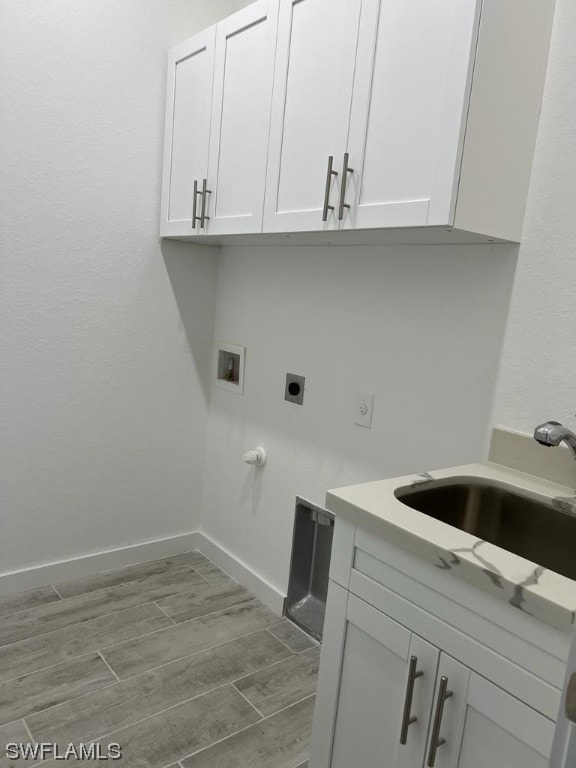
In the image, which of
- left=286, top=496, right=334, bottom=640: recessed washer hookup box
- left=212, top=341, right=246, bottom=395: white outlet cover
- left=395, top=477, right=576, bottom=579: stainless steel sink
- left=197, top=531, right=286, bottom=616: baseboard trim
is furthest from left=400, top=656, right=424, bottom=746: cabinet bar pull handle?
left=212, top=341, right=246, bottom=395: white outlet cover

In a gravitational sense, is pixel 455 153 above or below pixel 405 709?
above

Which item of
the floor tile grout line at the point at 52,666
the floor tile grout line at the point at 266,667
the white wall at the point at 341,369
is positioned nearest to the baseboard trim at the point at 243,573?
the white wall at the point at 341,369

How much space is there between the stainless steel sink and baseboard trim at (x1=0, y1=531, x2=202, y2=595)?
1.66 meters

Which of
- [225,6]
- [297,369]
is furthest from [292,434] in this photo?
[225,6]

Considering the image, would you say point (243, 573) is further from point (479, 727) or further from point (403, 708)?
point (479, 727)

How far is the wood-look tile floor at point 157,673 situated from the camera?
158cm

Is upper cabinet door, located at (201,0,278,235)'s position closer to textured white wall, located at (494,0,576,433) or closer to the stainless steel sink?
textured white wall, located at (494,0,576,433)

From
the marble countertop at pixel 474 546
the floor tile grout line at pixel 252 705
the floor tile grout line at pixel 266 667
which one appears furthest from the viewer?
the floor tile grout line at pixel 266 667

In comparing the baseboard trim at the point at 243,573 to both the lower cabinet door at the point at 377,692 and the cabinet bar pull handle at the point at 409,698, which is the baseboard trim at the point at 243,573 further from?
the cabinet bar pull handle at the point at 409,698

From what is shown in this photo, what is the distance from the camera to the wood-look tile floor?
62.2 inches

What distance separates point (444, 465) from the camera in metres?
1.65

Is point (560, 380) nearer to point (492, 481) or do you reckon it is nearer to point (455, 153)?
point (492, 481)

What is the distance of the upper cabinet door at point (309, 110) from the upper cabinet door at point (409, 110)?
0.05 m

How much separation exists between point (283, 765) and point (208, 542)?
1.26 metres
